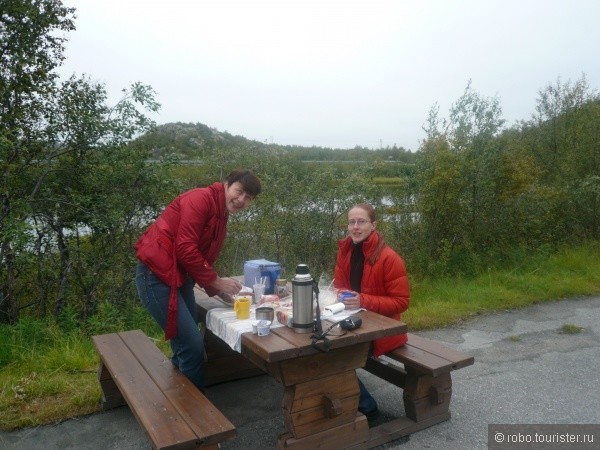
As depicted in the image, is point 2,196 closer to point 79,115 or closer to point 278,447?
point 79,115

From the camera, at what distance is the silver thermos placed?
8.55 ft

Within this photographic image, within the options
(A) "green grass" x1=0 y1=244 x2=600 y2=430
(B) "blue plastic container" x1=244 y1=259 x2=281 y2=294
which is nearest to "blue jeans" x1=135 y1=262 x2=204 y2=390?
(B) "blue plastic container" x1=244 y1=259 x2=281 y2=294

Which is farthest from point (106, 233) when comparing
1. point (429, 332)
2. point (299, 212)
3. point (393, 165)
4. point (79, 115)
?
point (393, 165)

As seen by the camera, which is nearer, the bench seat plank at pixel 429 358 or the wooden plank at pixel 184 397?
the wooden plank at pixel 184 397

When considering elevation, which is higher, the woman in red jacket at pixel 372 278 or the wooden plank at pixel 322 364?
the woman in red jacket at pixel 372 278

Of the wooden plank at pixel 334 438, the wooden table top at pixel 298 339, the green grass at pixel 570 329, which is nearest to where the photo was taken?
the wooden table top at pixel 298 339

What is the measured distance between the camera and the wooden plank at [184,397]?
229 centimetres

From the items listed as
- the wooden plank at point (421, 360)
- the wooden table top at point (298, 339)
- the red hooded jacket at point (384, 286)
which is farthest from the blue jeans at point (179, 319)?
the wooden plank at point (421, 360)

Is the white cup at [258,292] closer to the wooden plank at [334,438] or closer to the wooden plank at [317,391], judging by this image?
the wooden plank at [317,391]

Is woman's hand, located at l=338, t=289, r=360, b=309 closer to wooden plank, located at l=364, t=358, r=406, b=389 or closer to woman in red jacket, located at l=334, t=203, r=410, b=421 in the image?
woman in red jacket, located at l=334, t=203, r=410, b=421

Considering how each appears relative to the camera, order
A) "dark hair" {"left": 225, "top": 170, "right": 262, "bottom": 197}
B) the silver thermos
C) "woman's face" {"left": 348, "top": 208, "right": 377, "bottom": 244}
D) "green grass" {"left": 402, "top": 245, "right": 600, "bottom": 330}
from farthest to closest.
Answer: "green grass" {"left": 402, "top": 245, "right": 600, "bottom": 330}
"woman's face" {"left": 348, "top": 208, "right": 377, "bottom": 244}
"dark hair" {"left": 225, "top": 170, "right": 262, "bottom": 197}
the silver thermos

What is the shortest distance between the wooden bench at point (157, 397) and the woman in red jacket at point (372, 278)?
45.4 inches

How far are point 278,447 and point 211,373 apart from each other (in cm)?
130

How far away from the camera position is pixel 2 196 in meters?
5.38
